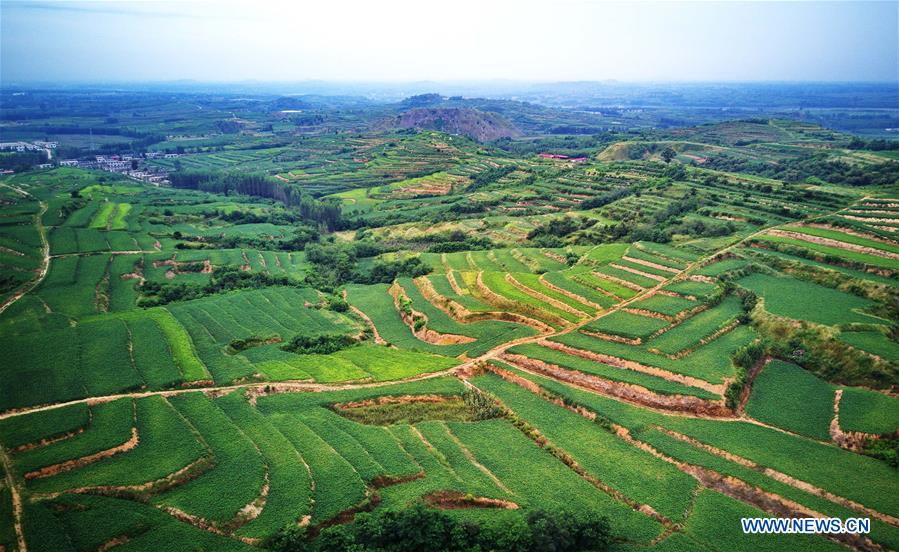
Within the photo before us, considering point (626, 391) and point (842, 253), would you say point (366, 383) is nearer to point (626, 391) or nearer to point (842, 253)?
point (626, 391)

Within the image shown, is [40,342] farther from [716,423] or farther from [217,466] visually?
[716,423]

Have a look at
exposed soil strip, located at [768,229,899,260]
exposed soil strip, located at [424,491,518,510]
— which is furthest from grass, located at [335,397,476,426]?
exposed soil strip, located at [768,229,899,260]

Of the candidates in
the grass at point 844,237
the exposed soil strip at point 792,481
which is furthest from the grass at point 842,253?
the exposed soil strip at point 792,481

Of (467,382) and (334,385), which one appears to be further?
(467,382)

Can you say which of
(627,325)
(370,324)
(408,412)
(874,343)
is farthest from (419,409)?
(874,343)

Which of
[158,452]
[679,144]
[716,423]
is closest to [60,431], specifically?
[158,452]

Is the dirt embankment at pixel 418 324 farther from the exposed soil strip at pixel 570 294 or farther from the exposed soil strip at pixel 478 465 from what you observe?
the exposed soil strip at pixel 478 465
